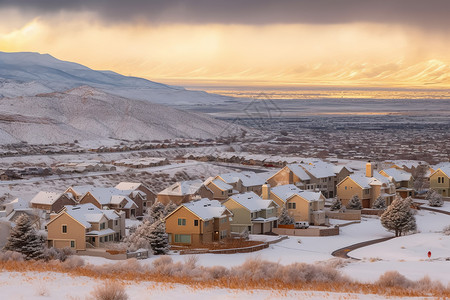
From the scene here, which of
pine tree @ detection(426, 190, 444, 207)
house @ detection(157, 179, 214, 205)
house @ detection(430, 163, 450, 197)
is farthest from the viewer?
house @ detection(430, 163, 450, 197)

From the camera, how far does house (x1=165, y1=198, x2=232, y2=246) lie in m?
47.8

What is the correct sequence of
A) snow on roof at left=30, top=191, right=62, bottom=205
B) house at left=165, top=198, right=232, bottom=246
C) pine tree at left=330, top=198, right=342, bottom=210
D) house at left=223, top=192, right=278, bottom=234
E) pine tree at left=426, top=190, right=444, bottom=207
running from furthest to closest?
pine tree at left=426, top=190, right=444, bottom=207 < pine tree at left=330, top=198, right=342, bottom=210 < snow on roof at left=30, top=191, right=62, bottom=205 < house at left=223, top=192, right=278, bottom=234 < house at left=165, top=198, right=232, bottom=246

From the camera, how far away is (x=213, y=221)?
4881cm

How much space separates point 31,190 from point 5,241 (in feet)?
92.2

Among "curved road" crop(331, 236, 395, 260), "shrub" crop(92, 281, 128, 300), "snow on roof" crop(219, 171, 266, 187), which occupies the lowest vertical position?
"curved road" crop(331, 236, 395, 260)

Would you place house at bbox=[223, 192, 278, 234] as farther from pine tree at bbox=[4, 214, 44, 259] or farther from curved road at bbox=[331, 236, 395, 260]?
pine tree at bbox=[4, 214, 44, 259]

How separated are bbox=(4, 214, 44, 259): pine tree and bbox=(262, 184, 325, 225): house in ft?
69.1

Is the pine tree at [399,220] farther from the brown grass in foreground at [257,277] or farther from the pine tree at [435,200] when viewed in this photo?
the brown grass in foreground at [257,277]

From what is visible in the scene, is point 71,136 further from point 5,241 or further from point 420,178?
point 5,241

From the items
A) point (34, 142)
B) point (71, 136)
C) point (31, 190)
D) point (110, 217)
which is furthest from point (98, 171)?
point (71, 136)

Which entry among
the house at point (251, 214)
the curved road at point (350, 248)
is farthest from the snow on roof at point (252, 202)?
the curved road at point (350, 248)

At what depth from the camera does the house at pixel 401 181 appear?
235 ft

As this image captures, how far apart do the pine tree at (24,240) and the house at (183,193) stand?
20496 mm

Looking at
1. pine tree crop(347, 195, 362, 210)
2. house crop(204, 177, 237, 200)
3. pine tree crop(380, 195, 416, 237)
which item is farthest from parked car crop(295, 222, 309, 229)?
house crop(204, 177, 237, 200)
